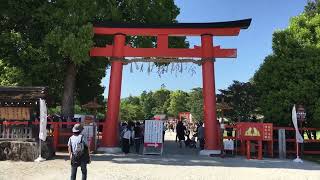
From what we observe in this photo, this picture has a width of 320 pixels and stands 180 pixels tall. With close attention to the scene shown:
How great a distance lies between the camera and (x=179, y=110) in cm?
9650

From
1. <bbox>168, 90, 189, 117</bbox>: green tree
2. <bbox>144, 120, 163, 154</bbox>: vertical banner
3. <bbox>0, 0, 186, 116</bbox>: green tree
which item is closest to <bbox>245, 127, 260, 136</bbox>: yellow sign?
<bbox>144, 120, 163, 154</bbox>: vertical banner

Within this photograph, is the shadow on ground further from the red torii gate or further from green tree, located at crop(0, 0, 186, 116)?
green tree, located at crop(0, 0, 186, 116)

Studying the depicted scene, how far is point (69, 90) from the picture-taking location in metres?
24.1

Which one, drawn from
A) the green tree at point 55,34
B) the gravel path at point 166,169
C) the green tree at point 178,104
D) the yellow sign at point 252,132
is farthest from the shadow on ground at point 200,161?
the green tree at point 178,104

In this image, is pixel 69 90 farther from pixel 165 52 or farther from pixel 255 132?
pixel 255 132

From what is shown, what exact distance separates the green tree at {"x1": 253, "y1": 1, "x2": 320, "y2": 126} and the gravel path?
404 centimetres

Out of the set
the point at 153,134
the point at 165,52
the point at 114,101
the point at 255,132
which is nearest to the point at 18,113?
the point at 114,101

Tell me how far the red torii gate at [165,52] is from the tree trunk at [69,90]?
108 inches

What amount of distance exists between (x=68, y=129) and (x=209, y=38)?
26.1 feet

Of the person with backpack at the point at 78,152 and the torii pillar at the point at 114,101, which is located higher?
the torii pillar at the point at 114,101

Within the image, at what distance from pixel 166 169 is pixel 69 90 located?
10.3 meters

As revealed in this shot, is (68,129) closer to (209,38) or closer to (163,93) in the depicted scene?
(209,38)

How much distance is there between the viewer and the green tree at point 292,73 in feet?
72.7

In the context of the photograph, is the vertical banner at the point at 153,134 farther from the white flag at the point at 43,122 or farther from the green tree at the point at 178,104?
the green tree at the point at 178,104
